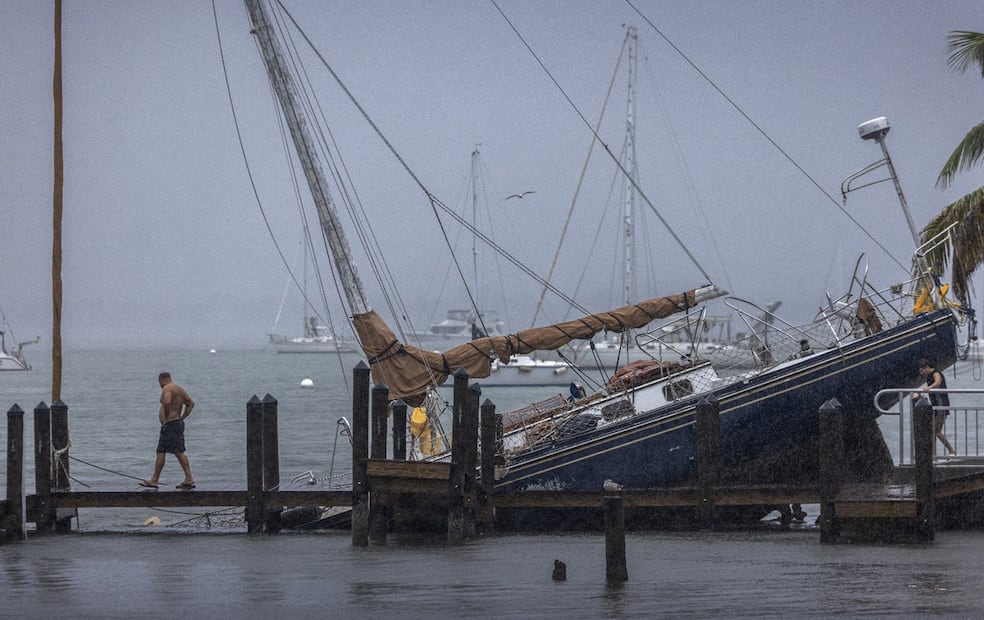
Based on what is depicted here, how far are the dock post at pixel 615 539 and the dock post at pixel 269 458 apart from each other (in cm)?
689

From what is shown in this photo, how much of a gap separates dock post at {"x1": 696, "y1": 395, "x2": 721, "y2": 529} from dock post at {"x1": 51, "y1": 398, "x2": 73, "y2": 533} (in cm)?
948

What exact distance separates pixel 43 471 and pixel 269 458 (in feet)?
11.4

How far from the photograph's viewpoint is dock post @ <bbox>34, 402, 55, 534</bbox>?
1997cm

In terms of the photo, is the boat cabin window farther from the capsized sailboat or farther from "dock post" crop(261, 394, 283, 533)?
"dock post" crop(261, 394, 283, 533)

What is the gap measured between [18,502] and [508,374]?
7234 cm

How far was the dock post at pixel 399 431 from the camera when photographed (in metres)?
20.5

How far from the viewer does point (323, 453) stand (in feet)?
152

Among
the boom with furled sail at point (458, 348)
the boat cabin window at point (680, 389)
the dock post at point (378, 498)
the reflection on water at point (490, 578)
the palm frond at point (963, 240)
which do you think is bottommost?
the reflection on water at point (490, 578)

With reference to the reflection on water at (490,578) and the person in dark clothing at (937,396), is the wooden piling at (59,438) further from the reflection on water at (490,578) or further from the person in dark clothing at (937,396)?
the person in dark clothing at (937,396)

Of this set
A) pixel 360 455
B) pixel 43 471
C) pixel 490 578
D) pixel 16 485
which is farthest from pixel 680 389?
pixel 16 485

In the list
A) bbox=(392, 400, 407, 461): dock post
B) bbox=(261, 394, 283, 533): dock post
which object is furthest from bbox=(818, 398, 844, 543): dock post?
bbox=(261, 394, 283, 533): dock post

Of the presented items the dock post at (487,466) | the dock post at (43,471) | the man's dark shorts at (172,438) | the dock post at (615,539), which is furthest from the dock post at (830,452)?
the dock post at (43,471)

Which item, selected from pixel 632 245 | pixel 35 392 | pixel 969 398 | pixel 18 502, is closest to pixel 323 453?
pixel 632 245

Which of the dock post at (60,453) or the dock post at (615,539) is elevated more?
the dock post at (60,453)
